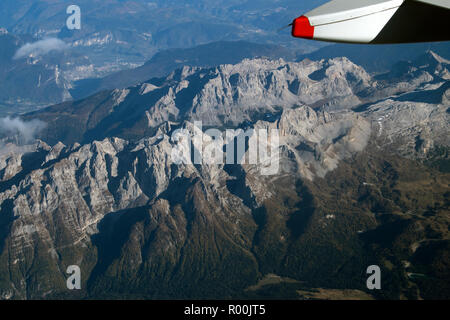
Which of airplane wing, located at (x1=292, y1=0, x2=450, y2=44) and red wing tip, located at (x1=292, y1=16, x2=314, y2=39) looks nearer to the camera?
red wing tip, located at (x1=292, y1=16, x2=314, y2=39)

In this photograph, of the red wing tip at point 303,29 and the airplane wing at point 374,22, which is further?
the airplane wing at point 374,22

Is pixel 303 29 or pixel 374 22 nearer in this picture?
pixel 303 29
